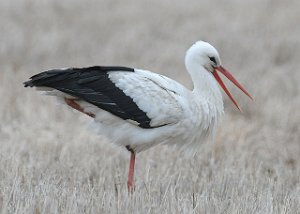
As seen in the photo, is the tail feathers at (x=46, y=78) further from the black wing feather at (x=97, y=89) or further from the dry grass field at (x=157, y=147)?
A: the dry grass field at (x=157, y=147)

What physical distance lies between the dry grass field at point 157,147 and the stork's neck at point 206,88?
0.60 meters

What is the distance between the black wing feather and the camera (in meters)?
5.20

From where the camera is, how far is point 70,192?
470 cm

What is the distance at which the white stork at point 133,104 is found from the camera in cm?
525

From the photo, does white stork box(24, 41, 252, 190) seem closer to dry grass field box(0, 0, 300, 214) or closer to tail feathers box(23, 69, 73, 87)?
tail feathers box(23, 69, 73, 87)

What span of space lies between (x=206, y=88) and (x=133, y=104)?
0.61 meters

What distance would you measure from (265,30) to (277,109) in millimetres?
5859

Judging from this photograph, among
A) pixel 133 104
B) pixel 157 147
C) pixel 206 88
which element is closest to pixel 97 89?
pixel 133 104

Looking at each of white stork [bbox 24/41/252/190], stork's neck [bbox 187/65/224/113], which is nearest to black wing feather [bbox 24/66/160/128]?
white stork [bbox 24/41/252/190]

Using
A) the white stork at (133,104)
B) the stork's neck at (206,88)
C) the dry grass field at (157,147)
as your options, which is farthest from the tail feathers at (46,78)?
the stork's neck at (206,88)

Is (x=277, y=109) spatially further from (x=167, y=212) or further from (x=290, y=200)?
Answer: (x=167, y=212)

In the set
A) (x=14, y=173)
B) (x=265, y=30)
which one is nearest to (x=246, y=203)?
(x=14, y=173)

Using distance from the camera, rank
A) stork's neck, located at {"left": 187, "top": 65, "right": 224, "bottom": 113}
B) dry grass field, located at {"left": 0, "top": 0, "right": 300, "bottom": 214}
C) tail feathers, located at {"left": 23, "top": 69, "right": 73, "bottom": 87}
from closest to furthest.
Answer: dry grass field, located at {"left": 0, "top": 0, "right": 300, "bottom": 214} < tail feathers, located at {"left": 23, "top": 69, "right": 73, "bottom": 87} < stork's neck, located at {"left": 187, "top": 65, "right": 224, "bottom": 113}

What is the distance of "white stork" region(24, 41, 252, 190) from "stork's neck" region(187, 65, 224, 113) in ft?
0.11
